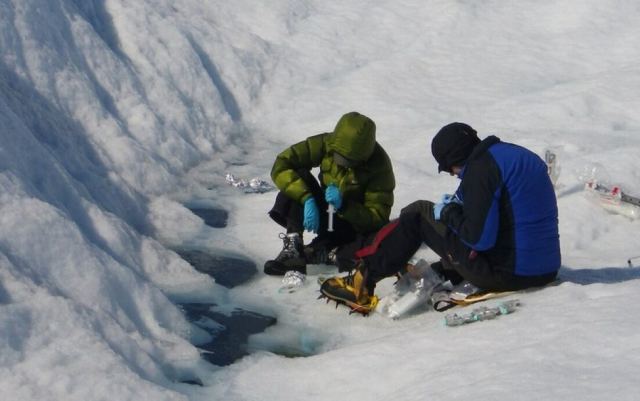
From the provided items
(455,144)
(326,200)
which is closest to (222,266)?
(326,200)

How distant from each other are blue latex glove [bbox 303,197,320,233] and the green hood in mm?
437

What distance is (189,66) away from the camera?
9.54m

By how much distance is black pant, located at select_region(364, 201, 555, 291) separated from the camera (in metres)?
5.32

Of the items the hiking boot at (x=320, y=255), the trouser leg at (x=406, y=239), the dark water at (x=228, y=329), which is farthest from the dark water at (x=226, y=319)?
the trouser leg at (x=406, y=239)

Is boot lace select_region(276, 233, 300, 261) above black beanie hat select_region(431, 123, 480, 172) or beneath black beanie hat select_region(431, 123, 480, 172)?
beneath

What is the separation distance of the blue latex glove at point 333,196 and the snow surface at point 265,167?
1.79 ft

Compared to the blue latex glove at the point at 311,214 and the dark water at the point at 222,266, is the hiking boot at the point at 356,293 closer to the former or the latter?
the blue latex glove at the point at 311,214

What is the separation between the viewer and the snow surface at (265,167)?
4180 millimetres

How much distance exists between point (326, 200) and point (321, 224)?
250 mm

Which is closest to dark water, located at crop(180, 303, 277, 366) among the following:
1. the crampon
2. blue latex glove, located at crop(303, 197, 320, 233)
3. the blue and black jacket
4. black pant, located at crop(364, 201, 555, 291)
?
the crampon

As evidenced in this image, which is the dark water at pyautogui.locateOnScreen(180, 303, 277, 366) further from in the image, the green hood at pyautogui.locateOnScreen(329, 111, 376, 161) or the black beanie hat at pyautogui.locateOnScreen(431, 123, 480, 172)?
the black beanie hat at pyautogui.locateOnScreen(431, 123, 480, 172)

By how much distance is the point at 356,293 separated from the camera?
567 cm

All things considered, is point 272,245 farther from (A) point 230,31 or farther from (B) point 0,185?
(A) point 230,31

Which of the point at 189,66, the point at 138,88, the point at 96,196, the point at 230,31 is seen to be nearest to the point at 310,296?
the point at 96,196
